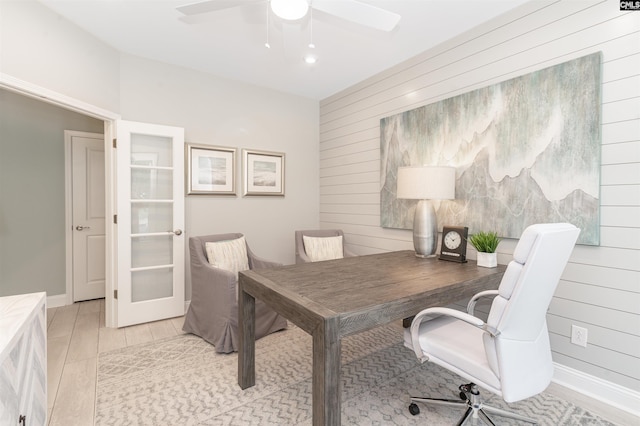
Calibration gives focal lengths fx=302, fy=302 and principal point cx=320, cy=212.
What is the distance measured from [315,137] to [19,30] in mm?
3055

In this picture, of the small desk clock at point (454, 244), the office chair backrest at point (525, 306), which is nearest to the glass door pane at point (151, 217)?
the small desk clock at point (454, 244)

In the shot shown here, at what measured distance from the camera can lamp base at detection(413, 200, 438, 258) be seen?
8.45 ft

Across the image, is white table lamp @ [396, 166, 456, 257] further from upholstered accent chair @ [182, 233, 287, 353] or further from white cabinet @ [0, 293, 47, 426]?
white cabinet @ [0, 293, 47, 426]

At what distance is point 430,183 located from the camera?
2.43 metres

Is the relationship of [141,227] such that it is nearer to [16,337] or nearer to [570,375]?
[16,337]

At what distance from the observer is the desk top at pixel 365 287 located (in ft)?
4.51

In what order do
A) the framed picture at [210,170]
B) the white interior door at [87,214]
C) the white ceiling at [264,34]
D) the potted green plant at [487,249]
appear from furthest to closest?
the white interior door at [87,214], the framed picture at [210,170], the white ceiling at [264,34], the potted green plant at [487,249]

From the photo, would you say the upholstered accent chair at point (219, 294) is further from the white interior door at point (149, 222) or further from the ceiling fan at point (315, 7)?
the ceiling fan at point (315, 7)

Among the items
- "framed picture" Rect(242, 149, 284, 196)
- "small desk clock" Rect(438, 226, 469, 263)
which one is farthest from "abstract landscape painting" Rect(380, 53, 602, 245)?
"framed picture" Rect(242, 149, 284, 196)

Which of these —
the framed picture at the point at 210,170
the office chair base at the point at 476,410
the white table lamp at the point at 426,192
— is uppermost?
the framed picture at the point at 210,170

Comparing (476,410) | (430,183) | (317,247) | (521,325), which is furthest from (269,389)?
(430,183)

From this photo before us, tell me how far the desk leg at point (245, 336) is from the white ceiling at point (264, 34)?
70.9 inches

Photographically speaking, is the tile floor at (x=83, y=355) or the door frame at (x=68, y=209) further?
the door frame at (x=68, y=209)

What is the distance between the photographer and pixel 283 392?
198 cm
